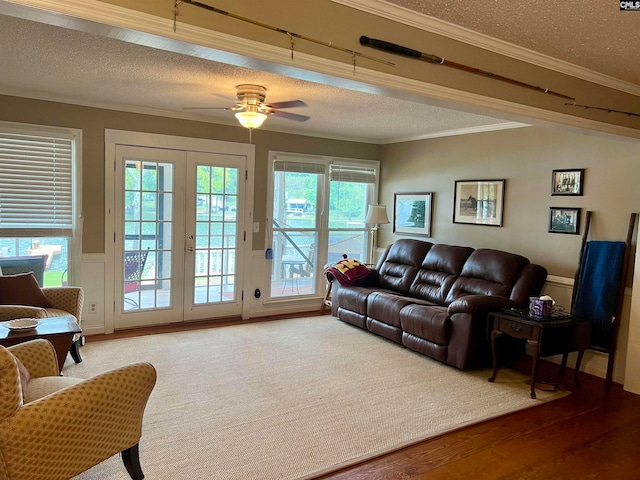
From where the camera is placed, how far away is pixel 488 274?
14.9 feet

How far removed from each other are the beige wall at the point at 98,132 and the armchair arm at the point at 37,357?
235 cm

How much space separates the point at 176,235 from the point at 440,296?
9.80 feet

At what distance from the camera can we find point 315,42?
197 cm

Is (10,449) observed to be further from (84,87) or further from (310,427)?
(84,87)

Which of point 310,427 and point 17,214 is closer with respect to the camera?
point 310,427

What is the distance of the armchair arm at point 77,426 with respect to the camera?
1.85 m

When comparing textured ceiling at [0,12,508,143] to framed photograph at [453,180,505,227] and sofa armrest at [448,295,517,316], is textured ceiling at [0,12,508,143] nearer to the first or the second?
framed photograph at [453,180,505,227]

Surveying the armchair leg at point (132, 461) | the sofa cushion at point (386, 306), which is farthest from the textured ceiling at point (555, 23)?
the sofa cushion at point (386, 306)

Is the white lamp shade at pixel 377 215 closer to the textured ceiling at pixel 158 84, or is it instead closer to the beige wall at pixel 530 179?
the beige wall at pixel 530 179

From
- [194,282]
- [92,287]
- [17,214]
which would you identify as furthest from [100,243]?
[194,282]

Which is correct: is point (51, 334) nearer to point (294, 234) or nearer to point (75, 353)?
point (75, 353)

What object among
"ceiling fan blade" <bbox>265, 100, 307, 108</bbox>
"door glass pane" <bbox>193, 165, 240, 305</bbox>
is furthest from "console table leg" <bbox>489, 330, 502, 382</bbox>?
"door glass pane" <bbox>193, 165, 240, 305</bbox>

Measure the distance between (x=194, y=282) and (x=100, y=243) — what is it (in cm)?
111

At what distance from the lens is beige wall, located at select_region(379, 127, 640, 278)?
4.00m
